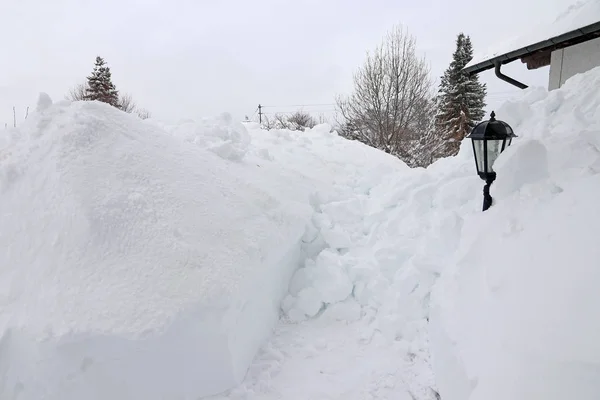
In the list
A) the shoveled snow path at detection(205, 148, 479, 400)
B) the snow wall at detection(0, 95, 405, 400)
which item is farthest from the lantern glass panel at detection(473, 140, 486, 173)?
the snow wall at detection(0, 95, 405, 400)

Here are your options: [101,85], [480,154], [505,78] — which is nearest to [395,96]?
[505,78]

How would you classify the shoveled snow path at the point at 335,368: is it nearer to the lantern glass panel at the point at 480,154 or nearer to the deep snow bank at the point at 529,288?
the deep snow bank at the point at 529,288

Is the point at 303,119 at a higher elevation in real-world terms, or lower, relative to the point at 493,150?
higher

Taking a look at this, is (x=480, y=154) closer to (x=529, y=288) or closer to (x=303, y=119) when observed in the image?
(x=529, y=288)

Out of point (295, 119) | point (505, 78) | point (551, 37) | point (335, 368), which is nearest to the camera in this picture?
point (335, 368)

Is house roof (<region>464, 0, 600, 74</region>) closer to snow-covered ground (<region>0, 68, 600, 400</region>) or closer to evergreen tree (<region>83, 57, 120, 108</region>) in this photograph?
→ snow-covered ground (<region>0, 68, 600, 400</region>)

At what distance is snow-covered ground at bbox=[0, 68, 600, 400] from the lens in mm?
1826

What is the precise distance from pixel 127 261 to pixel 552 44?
5952 millimetres

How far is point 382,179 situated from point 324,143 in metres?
2.13

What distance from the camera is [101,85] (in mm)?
20188

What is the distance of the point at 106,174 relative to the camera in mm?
3105

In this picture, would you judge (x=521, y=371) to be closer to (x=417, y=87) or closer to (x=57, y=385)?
(x=57, y=385)

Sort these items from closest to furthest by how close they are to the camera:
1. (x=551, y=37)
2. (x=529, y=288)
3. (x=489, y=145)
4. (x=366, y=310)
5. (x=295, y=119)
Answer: (x=529, y=288) < (x=489, y=145) < (x=366, y=310) < (x=551, y=37) < (x=295, y=119)

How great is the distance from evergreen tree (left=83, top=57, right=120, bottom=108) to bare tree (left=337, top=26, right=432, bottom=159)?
48.3 ft
